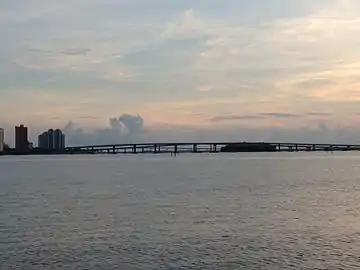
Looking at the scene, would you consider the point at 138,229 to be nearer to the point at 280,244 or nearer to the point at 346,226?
the point at 280,244

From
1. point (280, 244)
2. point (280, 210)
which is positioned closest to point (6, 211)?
point (280, 210)

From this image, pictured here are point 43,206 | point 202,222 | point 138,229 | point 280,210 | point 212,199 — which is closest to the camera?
point 138,229

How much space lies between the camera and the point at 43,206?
4775 centimetres

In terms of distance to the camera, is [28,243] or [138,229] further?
[138,229]

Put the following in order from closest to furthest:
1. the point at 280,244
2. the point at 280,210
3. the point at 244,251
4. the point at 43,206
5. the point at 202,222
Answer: the point at 244,251
the point at 280,244
the point at 202,222
the point at 280,210
the point at 43,206

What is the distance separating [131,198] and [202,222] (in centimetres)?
1777

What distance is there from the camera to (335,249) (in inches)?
1096

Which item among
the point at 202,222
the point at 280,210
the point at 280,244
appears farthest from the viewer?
the point at 280,210

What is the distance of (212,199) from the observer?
5244 cm

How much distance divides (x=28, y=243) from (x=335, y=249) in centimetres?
1294

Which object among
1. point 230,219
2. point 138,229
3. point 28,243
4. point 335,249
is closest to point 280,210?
point 230,219

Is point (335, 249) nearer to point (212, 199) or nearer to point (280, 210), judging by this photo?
point (280, 210)

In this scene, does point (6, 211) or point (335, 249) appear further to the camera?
point (6, 211)

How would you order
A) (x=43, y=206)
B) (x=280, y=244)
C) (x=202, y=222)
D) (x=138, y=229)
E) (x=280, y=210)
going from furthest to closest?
(x=43, y=206), (x=280, y=210), (x=202, y=222), (x=138, y=229), (x=280, y=244)
